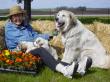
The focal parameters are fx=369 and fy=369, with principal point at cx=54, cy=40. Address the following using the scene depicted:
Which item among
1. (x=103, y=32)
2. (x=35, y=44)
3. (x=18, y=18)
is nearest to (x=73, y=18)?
(x=35, y=44)

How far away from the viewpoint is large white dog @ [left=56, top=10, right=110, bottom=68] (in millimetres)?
10211

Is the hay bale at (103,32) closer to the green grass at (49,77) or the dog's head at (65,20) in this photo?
the dog's head at (65,20)

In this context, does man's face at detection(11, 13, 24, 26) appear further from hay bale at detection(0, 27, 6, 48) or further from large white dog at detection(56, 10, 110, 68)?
large white dog at detection(56, 10, 110, 68)

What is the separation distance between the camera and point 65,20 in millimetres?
10250

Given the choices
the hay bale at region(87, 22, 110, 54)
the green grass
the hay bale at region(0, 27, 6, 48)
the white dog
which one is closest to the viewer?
the green grass

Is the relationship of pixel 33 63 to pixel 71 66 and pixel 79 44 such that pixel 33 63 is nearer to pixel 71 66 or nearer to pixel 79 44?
pixel 71 66

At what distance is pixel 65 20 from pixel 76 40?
645mm

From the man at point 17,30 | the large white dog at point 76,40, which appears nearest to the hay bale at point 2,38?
the man at point 17,30

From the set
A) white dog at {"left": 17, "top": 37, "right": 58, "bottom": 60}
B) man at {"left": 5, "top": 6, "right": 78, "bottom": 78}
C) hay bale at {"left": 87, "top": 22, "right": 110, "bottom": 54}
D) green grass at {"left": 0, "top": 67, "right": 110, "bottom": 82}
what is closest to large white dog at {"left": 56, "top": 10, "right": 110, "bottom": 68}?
man at {"left": 5, "top": 6, "right": 78, "bottom": 78}

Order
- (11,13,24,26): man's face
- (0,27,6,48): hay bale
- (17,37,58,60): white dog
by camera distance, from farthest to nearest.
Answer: (0,27,6,48): hay bale < (11,13,24,26): man's face < (17,37,58,60): white dog

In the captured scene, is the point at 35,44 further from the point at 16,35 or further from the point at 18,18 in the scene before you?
the point at 18,18

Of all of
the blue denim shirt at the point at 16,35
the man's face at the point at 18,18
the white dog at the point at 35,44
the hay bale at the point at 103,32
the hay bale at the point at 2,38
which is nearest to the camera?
the white dog at the point at 35,44

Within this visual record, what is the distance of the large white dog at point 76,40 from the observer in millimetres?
10211

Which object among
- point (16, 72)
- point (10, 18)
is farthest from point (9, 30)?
point (16, 72)
